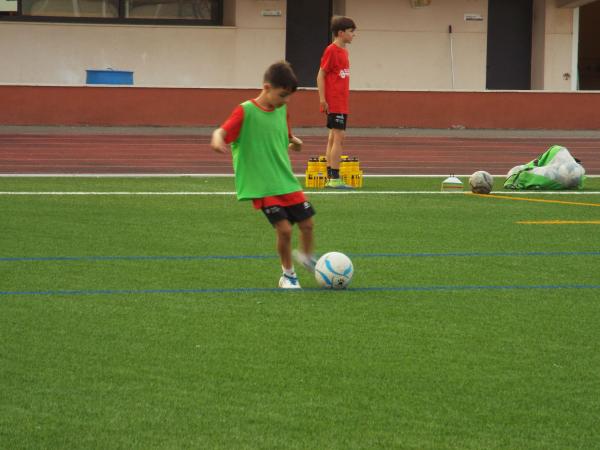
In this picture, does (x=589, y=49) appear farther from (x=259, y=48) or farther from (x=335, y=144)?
(x=335, y=144)

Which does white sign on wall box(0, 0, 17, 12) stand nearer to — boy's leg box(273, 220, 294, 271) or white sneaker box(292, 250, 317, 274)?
white sneaker box(292, 250, 317, 274)

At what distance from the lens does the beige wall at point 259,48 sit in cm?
3547

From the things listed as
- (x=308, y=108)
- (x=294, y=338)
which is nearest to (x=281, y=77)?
(x=294, y=338)

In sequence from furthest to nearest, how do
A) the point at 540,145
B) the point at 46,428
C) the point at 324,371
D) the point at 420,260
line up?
1. the point at 540,145
2. the point at 420,260
3. the point at 324,371
4. the point at 46,428

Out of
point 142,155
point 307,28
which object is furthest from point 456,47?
point 142,155

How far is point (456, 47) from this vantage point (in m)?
37.8

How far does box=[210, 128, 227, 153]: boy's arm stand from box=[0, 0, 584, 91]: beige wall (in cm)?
2767

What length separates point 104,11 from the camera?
35.7 m

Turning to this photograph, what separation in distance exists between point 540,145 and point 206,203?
14870 millimetres

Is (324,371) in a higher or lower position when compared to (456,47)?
lower

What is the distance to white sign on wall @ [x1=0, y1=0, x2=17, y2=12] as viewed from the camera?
35250mm

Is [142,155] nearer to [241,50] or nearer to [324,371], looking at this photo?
[241,50]

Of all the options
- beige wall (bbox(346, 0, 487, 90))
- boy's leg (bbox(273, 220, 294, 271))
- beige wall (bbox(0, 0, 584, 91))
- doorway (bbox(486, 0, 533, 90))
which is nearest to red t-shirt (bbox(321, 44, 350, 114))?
boy's leg (bbox(273, 220, 294, 271))

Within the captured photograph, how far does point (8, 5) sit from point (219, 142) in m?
28.5
